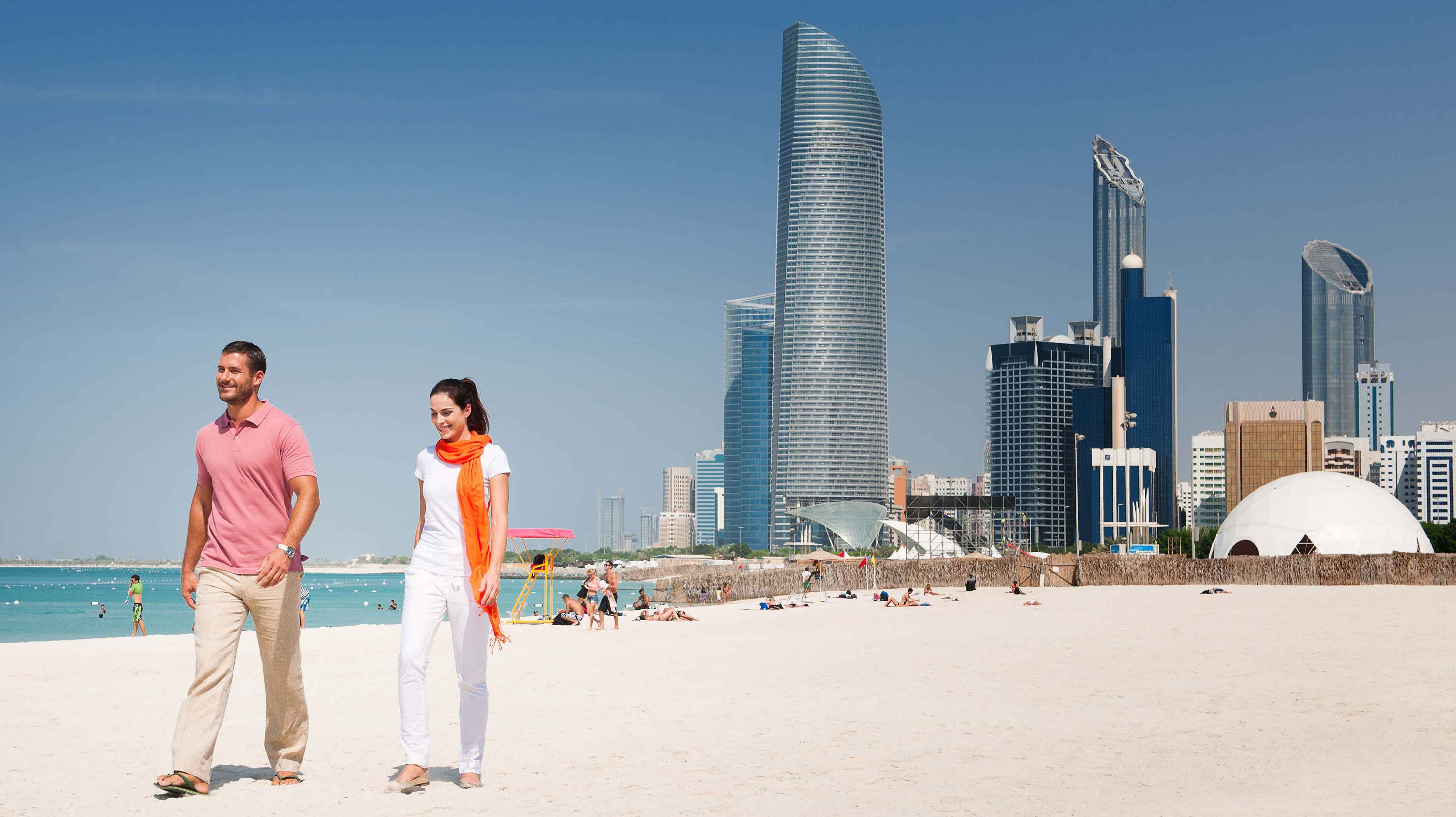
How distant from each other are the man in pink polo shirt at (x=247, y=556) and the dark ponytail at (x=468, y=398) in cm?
71

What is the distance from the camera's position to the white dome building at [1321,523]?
1763 inches

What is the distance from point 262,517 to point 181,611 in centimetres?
Answer: 5280

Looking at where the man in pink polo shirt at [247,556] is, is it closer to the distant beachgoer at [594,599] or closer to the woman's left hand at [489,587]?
the woman's left hand at [489,587]

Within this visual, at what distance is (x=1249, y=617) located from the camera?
61.6 feet

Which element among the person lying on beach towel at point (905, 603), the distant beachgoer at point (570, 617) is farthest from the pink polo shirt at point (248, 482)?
the person lying on beach towel at point (905, 603)

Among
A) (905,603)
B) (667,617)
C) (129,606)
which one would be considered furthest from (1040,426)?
(667,617)

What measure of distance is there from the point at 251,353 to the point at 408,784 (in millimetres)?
2136

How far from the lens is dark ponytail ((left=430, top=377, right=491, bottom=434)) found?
Answer: 5738 millimetres

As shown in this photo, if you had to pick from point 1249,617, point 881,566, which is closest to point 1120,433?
point 881,566

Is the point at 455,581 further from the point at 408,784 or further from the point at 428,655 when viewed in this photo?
the point at 408,784

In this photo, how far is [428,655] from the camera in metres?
5.48

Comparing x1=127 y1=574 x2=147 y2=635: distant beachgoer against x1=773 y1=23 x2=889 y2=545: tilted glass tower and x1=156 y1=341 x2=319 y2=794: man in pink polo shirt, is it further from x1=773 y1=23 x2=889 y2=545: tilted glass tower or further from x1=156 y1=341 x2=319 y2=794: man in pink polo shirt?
x1=773 y1=23 x2=889 y2=545: tilted glass tower

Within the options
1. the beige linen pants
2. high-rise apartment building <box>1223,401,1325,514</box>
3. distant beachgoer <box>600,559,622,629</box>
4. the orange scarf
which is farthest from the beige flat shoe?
high-rise apartment building <box>1223,401,1325,514</box>

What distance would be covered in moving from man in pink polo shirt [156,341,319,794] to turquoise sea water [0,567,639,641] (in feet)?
2.05
